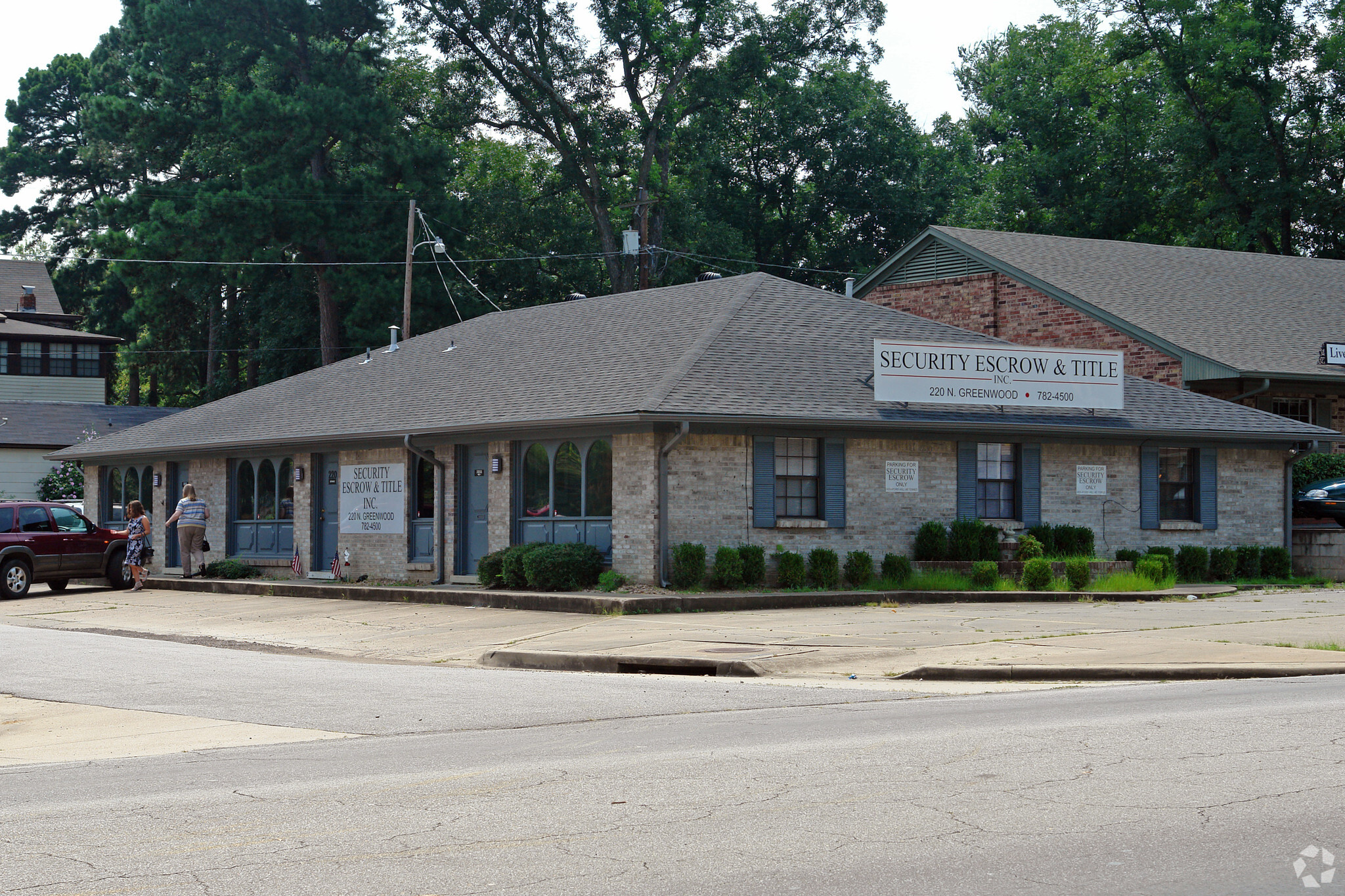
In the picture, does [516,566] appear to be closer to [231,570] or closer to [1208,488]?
[231,570]

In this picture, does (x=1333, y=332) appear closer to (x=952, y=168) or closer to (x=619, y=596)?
(x=619, y=596)

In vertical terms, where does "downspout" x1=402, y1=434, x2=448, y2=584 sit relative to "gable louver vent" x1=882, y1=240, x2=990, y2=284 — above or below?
below

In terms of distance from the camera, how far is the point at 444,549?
86.5ft

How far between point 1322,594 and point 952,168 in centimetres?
3833

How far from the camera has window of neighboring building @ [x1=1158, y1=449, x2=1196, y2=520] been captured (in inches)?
1091

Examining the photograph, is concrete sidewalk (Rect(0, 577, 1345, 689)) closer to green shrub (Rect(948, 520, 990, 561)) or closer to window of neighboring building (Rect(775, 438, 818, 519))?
green shrub (Rect(948, 520, 990, 561))

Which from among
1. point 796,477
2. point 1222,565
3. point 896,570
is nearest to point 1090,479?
point 1222,565

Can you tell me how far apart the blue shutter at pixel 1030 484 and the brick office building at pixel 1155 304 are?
21.3 feet

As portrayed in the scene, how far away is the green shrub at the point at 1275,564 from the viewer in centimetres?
2780

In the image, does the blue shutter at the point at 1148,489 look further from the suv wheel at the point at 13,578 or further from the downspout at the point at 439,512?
the suv wheel at the point at 13,578

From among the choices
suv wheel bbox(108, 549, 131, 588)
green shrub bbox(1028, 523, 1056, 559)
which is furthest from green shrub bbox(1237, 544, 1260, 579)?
suv wheel bbox(108, 549, 131, 588)

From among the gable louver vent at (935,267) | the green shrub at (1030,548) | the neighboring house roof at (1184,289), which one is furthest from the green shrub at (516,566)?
the gable louver vent at (935,267)

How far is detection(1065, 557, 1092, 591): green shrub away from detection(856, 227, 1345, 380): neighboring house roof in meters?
8.33

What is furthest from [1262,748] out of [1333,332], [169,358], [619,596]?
[169,358]
